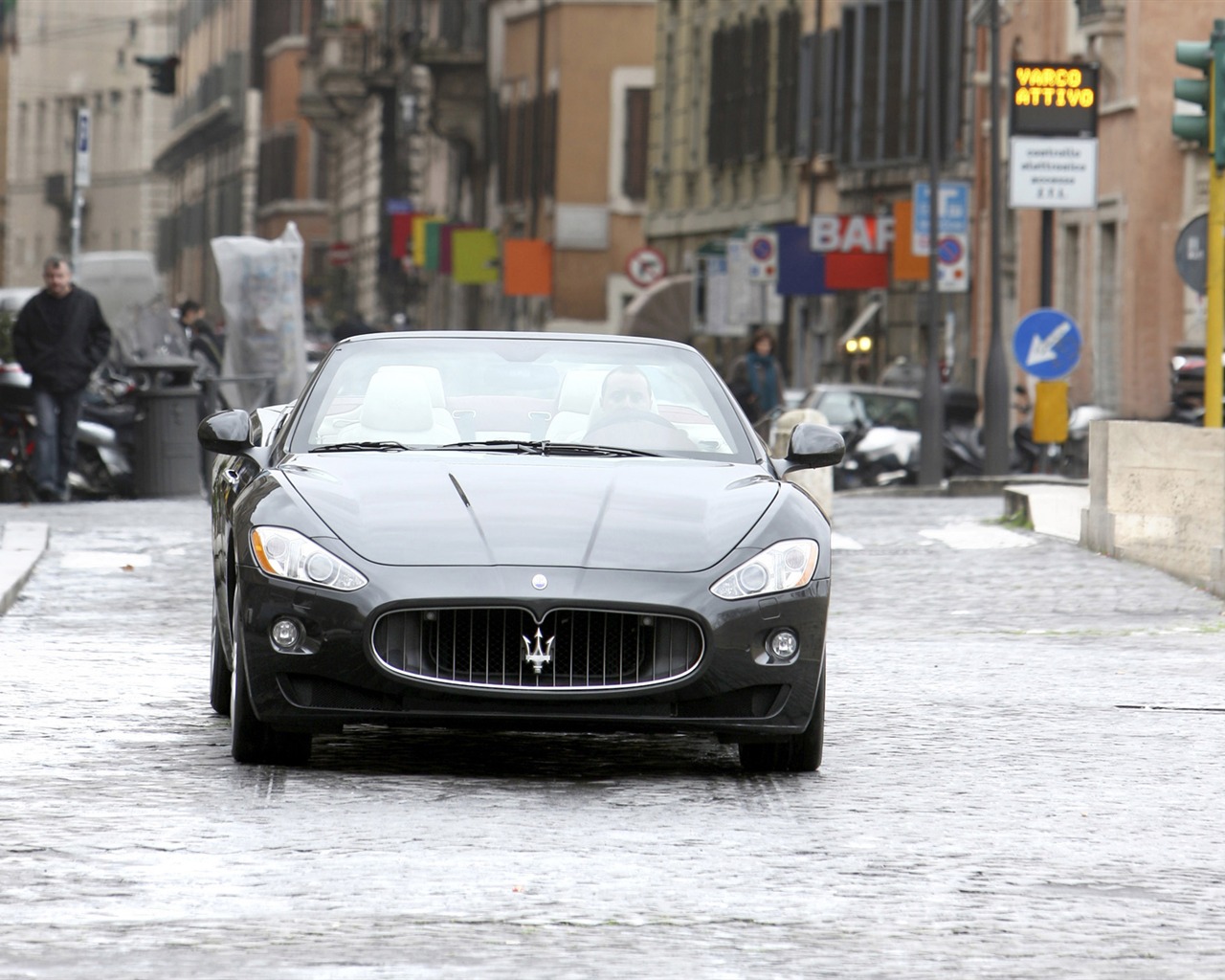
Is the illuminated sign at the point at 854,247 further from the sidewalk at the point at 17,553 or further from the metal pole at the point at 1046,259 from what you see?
the sidewalk at the point at 17,553

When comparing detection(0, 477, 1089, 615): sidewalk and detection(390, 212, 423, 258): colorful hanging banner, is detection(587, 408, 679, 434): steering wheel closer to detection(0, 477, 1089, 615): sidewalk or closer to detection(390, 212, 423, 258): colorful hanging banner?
detection(0, 477, 1089, 615): sidewalk

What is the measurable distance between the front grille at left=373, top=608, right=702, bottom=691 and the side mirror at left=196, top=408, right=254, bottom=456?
4.61 feet

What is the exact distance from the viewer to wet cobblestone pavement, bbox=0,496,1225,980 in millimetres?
6320

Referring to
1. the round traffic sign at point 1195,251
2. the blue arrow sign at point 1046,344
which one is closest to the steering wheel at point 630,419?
the round traffic sign at point 1195,251

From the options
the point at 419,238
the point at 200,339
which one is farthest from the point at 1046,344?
the point at 419,238

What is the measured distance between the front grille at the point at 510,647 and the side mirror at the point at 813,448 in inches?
51.9

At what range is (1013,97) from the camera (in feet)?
93.0

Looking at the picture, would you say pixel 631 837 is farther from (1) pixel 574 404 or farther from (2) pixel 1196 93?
(2) pixel 1196 93

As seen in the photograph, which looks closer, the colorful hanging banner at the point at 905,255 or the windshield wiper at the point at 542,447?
the windshield wiper at the point at 542,447

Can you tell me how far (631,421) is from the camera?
9.79 meters

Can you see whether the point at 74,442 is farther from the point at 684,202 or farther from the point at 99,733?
the point at 684,202

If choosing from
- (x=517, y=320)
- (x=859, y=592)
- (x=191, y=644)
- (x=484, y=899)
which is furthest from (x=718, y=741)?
(x=517, y=320)

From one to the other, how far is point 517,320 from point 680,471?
2242 inches

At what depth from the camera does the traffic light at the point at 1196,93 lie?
62.5ft
